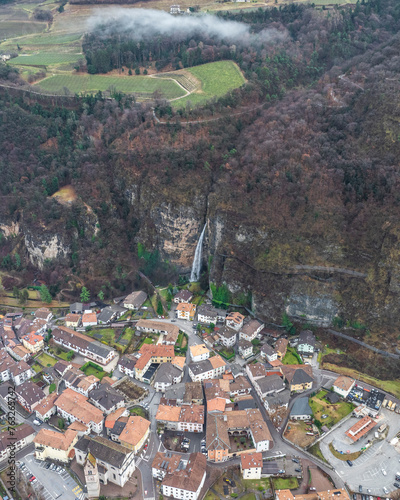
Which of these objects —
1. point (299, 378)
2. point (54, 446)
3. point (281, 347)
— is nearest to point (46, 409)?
point (54, 446)

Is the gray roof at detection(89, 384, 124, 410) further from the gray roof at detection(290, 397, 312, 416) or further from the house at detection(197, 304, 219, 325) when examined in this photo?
the gray roof at detection(290, 397, 312, 416)

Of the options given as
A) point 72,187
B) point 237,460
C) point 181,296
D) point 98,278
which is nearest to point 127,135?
point 72,187

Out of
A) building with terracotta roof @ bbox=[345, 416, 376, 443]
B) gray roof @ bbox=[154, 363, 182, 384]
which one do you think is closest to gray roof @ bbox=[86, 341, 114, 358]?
gray roof @ bbox=[154, 363, 182, 384]

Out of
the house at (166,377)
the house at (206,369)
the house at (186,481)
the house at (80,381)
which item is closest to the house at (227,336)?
the house at (206,369)

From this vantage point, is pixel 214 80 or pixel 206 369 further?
pixel 214 80

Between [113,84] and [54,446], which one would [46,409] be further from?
[113,84]

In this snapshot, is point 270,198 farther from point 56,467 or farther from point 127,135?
point 56,467

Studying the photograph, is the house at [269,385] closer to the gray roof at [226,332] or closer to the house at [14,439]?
the gray roof at [226,332]
